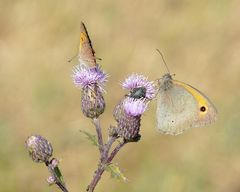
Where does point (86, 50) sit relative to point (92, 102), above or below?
above

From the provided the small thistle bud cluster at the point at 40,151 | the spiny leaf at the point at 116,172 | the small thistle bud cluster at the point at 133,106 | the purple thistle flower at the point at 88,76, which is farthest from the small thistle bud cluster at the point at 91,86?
the spiny leaf at the point at 116,172

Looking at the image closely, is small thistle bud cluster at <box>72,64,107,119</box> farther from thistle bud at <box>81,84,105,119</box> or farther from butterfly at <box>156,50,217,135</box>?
butterfly at <box>156,50,217,135</box>

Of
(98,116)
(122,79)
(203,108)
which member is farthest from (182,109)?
(122,79)

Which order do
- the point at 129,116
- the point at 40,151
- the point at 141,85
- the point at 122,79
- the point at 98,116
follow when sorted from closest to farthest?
the point at 40,151, the point at 129,116, the point at 98,116, the point at 141,85, the point at 122,79

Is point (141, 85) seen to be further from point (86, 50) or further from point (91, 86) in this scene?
point (86, 50)

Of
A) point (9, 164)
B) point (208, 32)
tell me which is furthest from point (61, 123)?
point (208, 32)

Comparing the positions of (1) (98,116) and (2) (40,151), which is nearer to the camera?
(2) (40,151)

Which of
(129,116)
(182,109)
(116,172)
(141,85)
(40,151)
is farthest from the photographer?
(182,109)
